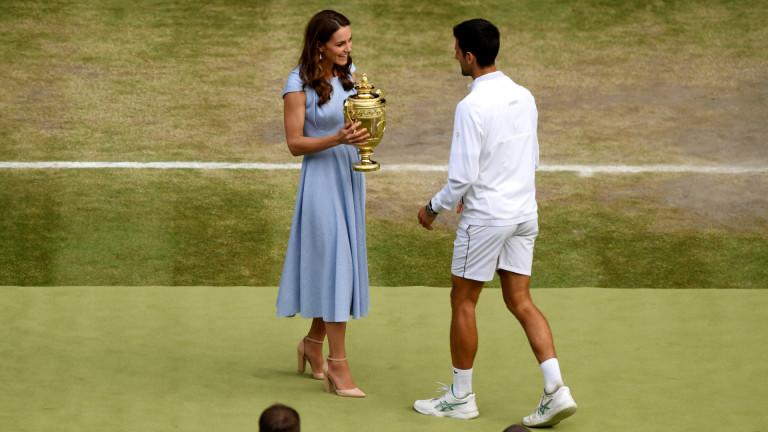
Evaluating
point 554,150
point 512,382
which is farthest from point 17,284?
point 554,150

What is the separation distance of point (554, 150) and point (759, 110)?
2592 millimetres

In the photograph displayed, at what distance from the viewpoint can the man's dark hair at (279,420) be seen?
4023mm

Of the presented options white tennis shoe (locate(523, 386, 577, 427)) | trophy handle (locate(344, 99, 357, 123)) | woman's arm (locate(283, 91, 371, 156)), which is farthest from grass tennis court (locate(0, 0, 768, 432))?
trophy handle (locate(344, 99, 357, 123))

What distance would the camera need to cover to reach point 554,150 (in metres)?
11.8

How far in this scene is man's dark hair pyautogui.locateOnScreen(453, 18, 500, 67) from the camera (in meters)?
5.77

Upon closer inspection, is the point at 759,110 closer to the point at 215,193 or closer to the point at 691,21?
the point at 691,21

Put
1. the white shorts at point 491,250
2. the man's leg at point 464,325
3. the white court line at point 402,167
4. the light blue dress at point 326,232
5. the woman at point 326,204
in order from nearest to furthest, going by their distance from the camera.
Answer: the white shorts at point 491,250
the man's leg at point 464,325
the woman at point 326,204
the light blue dress at point 326,232
the white court line at point 402,167

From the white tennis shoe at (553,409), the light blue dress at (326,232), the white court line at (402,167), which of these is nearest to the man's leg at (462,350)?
the white tennis shoe at (553,409)

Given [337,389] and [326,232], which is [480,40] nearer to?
[326,232]

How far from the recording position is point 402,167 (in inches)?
448

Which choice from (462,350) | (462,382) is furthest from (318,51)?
(462,382)

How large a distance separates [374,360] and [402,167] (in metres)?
4.61

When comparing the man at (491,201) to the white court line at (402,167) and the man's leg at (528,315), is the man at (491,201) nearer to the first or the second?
the man's leg at (528,315)

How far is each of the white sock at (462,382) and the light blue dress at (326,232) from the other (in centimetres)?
68
